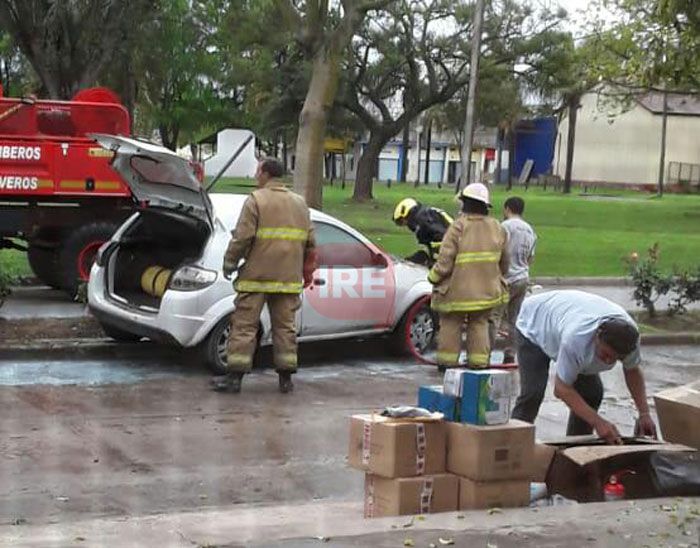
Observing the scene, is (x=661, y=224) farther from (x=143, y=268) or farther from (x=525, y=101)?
(x=143, y=268)

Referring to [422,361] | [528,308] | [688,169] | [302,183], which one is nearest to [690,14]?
[422,361]

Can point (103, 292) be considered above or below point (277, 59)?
below

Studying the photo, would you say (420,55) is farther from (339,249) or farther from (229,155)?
(339,249)

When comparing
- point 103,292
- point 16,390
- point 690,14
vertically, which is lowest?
point 16,390

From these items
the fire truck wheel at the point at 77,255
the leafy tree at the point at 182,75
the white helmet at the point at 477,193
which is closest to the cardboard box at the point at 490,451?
the white helmet at the point at 477,193

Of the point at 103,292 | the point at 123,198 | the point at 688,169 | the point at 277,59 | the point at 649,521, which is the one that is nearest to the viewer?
the point at 649,521

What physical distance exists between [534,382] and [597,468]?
2.72 ft

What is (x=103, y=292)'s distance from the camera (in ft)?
32.7

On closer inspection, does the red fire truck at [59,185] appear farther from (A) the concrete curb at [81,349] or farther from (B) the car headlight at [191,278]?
(B) the car headlight at [191,278]

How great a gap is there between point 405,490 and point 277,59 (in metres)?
36.8

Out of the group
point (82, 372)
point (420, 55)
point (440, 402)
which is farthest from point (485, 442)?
point (420, 55)

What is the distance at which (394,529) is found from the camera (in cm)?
506

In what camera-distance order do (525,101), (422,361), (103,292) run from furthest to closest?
1. (525,101)
2. (422,361)
3. (103,292)

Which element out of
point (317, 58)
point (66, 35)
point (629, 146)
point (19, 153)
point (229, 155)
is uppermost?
point (629, 146)
